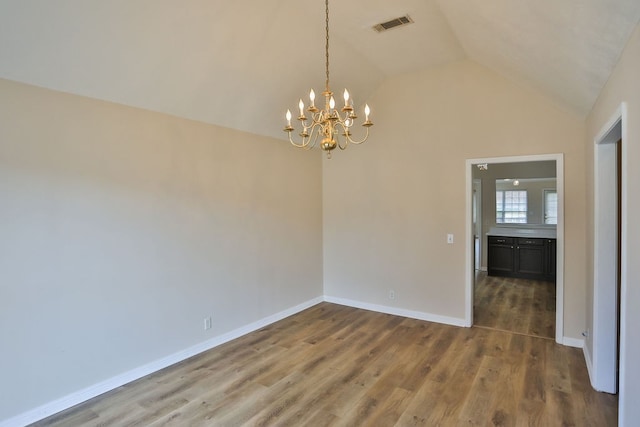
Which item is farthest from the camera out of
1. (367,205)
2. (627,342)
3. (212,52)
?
(367,205)

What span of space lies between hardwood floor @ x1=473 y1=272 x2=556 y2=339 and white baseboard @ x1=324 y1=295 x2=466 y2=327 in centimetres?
31

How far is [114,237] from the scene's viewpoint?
3002 millimetres

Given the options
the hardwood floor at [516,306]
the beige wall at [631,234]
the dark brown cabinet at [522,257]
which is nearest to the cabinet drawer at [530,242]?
the dark brown cabinet at [522,257]

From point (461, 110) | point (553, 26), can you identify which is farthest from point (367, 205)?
point (553, 26)

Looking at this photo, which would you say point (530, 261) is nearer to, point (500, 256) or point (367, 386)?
point (500, 256)

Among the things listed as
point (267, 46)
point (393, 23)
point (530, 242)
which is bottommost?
point (530, 242)

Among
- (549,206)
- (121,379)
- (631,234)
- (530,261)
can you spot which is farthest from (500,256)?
(121,379)

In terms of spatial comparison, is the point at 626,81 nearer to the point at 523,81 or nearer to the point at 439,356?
the point at 523,81

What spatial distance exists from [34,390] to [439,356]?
140 inches

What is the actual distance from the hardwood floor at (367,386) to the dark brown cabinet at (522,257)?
10.9 feet

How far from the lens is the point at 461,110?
440 centimetres

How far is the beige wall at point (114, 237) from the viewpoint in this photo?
248 cm

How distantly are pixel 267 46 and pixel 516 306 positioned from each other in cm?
499

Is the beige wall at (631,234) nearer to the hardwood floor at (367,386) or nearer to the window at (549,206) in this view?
the hardwood floor at (367,386)
